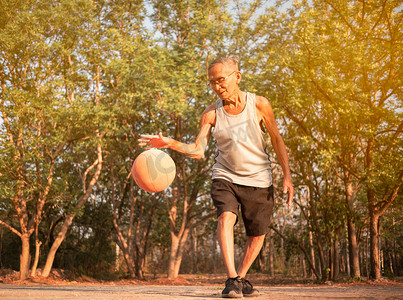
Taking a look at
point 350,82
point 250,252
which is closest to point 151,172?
point 250,252

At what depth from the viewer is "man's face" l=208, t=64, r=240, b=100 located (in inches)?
158

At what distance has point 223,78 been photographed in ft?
13.2

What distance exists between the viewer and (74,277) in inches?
735

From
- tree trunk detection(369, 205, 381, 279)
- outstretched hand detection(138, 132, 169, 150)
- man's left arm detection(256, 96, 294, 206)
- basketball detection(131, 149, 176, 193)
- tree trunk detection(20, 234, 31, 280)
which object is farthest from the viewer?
tree trunk detection(20, 234, 31, 280)

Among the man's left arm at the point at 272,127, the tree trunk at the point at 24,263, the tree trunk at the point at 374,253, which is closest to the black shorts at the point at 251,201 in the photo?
the man's left arm at the point at 272,127

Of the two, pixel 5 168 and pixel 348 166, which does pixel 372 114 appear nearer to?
pixel 348 166

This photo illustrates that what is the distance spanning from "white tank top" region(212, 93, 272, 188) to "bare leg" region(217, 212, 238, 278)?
369 mm

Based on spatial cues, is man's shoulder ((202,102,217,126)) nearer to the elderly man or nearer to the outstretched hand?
the elderly man

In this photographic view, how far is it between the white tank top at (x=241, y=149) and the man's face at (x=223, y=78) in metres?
0.22

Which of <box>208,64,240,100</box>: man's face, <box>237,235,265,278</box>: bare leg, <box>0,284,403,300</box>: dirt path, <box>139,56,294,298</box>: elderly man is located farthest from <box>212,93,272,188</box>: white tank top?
<box>0,284,403,300</box>: dirt path

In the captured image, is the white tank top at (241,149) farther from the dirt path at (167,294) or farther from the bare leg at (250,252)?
the dirt path at (167,294)

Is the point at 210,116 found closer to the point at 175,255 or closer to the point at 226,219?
the point at 226,219

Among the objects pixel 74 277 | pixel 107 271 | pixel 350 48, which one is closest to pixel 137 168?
pixel 350 48

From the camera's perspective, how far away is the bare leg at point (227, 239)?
3723 mm
